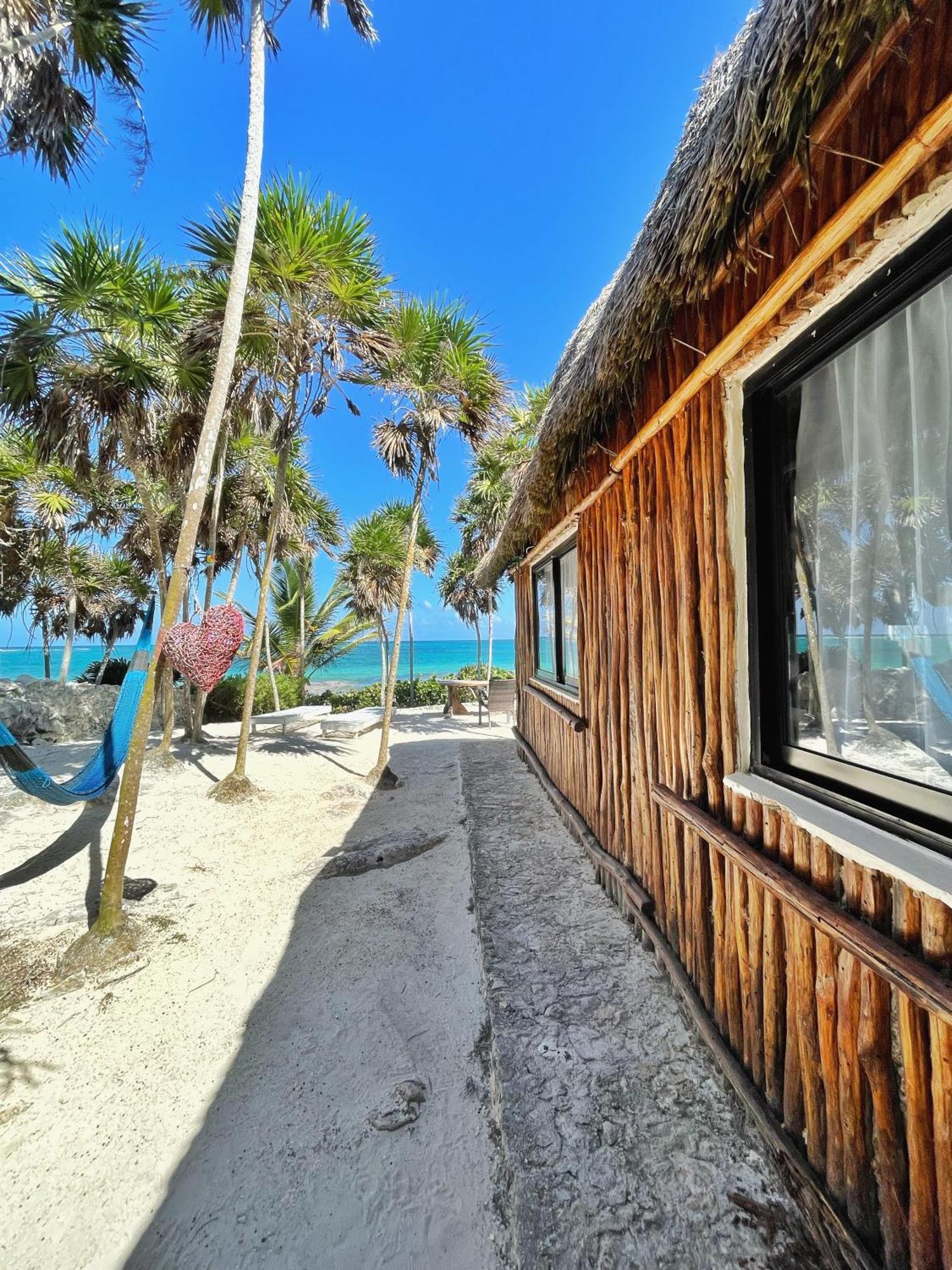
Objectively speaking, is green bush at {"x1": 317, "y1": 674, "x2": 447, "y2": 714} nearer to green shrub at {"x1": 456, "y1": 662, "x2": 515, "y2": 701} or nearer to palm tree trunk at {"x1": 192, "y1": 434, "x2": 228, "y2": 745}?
green shrub at {"x1": 456, "y1": 662, "x2": 515, "y2": 701}

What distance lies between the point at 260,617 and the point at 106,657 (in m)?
12.1

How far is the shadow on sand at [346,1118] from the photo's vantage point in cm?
133

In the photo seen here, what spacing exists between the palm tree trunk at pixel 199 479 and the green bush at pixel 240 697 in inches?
400

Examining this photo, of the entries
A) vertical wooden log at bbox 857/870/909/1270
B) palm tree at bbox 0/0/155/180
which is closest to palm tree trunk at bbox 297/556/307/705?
palm tree at bbox 0/0/155/180

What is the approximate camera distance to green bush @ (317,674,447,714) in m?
16.5

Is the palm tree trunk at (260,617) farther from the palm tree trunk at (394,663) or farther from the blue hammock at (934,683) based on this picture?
the blue hammock at (934,683)

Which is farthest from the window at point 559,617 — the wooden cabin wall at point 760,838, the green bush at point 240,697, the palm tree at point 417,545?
the green bush at point 240,697

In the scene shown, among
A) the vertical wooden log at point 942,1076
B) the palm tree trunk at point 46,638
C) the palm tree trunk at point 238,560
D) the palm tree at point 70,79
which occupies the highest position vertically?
the palm tree at point 70,79

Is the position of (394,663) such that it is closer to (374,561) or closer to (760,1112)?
(760,1112)

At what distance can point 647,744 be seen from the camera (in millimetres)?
2383

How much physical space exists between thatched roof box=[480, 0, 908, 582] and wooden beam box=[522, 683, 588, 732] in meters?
2.06

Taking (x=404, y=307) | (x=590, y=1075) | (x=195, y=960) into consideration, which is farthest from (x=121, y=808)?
(x=404, y=307)

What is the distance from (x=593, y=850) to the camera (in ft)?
10.3

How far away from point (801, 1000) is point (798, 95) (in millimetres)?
2247
